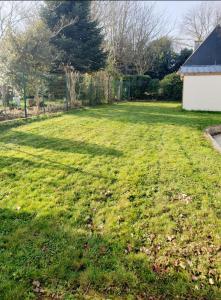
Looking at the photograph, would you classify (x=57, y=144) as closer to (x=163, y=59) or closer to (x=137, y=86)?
(x=137, y=86)

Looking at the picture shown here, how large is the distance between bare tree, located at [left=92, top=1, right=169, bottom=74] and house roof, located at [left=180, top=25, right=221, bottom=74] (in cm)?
1325

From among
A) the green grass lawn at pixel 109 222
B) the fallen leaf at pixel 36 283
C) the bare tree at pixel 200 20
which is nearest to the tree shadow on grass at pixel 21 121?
the green grass lawn at pixel 109 222

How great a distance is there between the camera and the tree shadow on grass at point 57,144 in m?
6.89

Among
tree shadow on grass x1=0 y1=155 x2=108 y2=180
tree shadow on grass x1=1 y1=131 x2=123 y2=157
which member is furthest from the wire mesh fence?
tree shadow on grass x1=0 y1=155 x2=108 y2=180

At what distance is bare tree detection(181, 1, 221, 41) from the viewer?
1420 inches

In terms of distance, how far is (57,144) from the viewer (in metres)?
7.52

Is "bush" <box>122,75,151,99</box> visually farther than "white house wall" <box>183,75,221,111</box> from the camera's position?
Yes

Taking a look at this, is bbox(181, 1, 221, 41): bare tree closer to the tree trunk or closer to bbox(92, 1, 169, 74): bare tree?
bbox(92, 1, 169, 74): bare tree

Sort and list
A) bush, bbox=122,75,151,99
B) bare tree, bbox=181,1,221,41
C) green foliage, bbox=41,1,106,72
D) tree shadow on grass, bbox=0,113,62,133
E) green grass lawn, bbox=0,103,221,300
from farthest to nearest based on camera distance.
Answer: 1. bare tree, bbox=181,1,221,41
2. bush, bbox=122,75,151,99
3. green foliage, bbox=41,1,106,72
4. tree shadow on grass, bbox=0,113,62,133
5. green grass lawn, bbox=0,103,221,300

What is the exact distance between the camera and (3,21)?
15.3 metres

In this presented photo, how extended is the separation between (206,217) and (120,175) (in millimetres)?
1905

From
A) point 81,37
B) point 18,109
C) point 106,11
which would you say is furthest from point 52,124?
point 106,11

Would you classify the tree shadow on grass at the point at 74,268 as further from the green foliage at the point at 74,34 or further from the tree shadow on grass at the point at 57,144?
the green foliage at the point at 74,34

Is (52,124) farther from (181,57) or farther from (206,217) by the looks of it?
(181,57)
